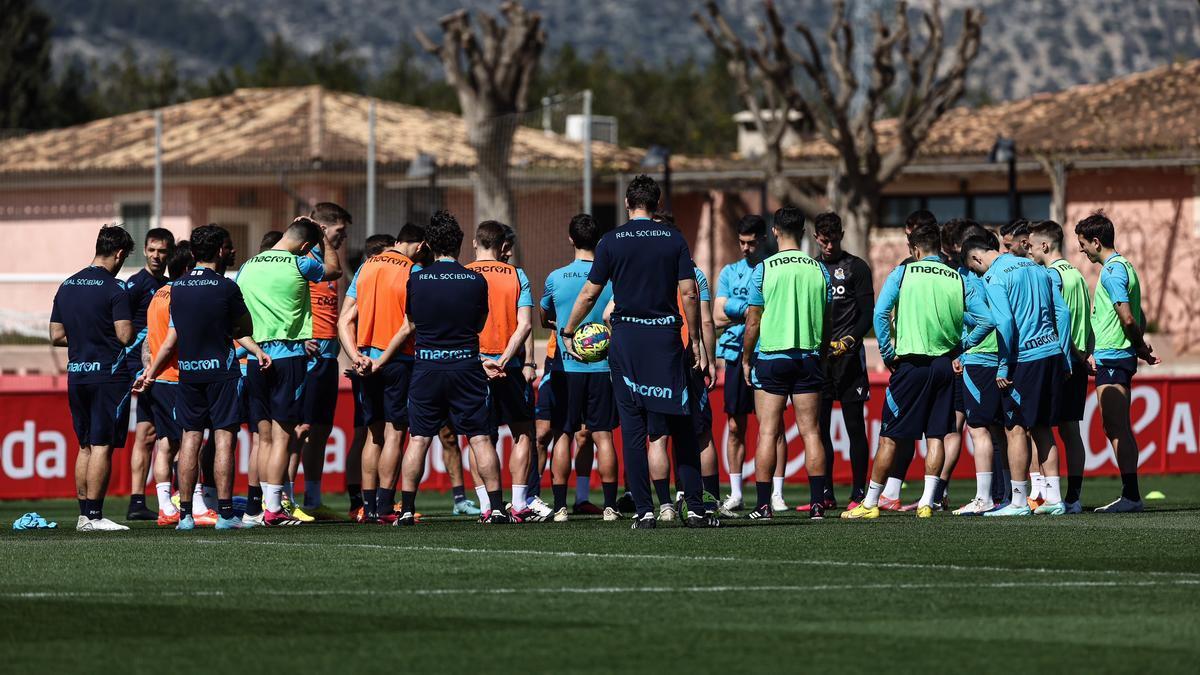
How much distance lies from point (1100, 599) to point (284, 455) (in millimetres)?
6322

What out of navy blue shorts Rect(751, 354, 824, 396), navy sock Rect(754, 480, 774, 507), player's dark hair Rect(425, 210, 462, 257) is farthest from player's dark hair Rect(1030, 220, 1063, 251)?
player's dark hair Rect(425, 210, 462, 257)

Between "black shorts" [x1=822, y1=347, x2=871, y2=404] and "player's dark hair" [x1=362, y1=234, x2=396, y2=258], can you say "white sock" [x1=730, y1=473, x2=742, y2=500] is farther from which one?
"player's dark hair" [x1=362, y1=234, x2=396, y2=258]

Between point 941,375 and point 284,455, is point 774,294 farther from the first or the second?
point 284,455

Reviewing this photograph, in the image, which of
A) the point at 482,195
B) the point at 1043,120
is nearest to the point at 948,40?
the point at 1043,120

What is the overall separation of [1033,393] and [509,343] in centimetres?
355

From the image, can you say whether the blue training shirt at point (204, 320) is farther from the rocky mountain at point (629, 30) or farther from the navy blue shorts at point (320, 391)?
the rocky mountain at point (629, 30)

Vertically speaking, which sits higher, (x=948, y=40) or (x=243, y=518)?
(x=948, y=40)

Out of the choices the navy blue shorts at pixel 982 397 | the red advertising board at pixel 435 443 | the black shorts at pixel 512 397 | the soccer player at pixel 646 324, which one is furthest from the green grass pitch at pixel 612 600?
the red advertising board at pixel 435 443

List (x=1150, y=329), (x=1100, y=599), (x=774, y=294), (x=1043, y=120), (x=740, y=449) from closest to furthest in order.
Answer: (x=1100, y=599) → (x=774, y=294) → (x=740, y=449) → (x=1150, y=329) → (x=1043, y=120)

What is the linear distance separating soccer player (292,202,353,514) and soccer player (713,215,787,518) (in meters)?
2.81

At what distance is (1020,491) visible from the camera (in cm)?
1350

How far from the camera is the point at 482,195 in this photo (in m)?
29.8

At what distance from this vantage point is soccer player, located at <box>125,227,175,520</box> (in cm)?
1419

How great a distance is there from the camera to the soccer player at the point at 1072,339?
541 inches
